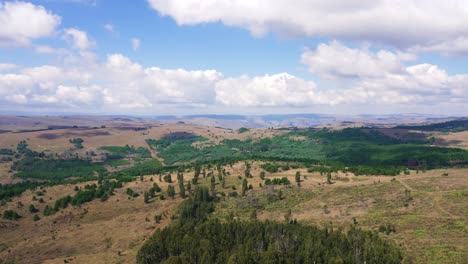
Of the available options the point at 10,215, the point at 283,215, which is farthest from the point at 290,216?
the point at 10,215

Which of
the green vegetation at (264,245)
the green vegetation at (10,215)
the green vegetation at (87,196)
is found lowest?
the green vegetation at (10,215)

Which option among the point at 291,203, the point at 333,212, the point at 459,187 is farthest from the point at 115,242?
the point at 459,187

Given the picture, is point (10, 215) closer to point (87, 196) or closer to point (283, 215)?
point (87, 196)

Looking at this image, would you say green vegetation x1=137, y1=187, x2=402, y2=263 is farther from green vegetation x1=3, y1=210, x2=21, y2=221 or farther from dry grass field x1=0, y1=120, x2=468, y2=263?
green vegetation x1=3, y1=210, x2=21, y2=221

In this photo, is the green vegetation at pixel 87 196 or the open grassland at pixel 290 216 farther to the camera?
the green vegetation at pixel 87 196

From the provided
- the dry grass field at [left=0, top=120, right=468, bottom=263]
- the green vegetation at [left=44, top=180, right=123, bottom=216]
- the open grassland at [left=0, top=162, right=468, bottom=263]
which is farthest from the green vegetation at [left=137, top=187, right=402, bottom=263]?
the green vegetation at [left=44, top=180, right=123, bottom=216]

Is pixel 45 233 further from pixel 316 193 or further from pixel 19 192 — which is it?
pixel 316 193

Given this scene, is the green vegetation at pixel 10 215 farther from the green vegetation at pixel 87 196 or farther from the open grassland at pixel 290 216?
the green vegetation at pixel 87 196

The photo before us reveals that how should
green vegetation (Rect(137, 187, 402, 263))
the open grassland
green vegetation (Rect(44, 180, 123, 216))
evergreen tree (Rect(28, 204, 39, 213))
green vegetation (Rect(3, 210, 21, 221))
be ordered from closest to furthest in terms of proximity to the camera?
green vegetation (Rect(137, 187, 402, 263)), the open grassland, green vegetation (Rect(3, 210, 21, 221)), evergreen tree (Rect(28, 204, 39, 213)), green vegetation (Rect(44, 180, 123, 216))

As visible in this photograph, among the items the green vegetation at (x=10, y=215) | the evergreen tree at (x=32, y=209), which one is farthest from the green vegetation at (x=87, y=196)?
the green vegetation at (x=10, y=215)

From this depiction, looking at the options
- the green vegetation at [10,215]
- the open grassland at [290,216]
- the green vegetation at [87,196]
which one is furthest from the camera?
the green vegetation at [87,196]
